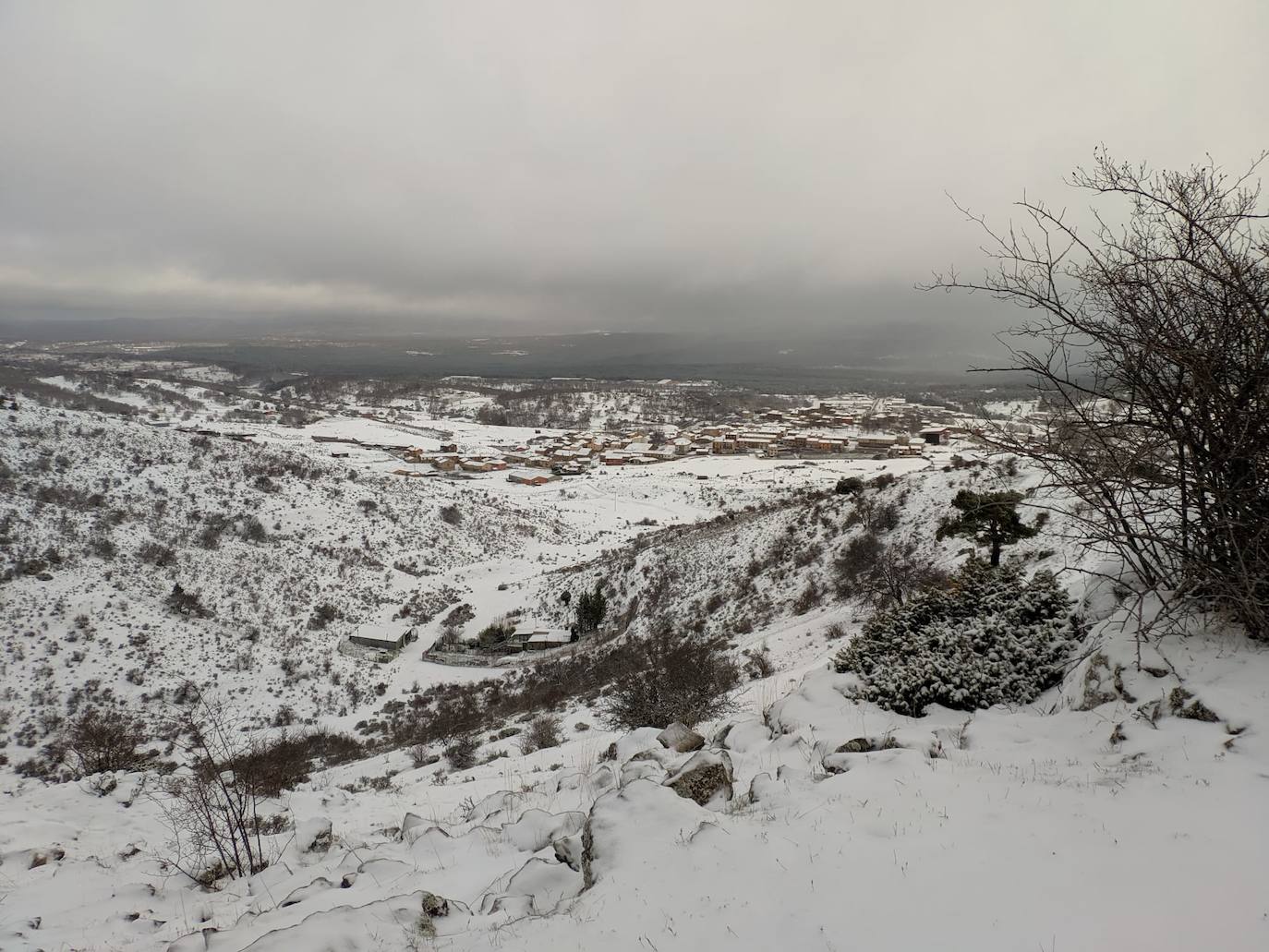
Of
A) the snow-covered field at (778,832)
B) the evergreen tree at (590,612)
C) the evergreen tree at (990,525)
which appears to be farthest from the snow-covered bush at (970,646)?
the evergreen tree at (590,612)

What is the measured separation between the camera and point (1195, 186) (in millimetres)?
4309

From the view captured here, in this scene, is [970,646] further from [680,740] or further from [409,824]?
[409,824]

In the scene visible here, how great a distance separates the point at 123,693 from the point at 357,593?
29.4ft

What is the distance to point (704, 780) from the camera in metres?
4.78

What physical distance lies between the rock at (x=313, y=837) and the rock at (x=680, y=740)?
383cm

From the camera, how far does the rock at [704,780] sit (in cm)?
466

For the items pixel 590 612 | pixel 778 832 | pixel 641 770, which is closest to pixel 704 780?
pixel 641 770

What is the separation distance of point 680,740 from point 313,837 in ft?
13.8

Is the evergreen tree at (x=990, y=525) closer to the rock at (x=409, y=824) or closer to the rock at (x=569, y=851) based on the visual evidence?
the rock at (x=569, y=851)

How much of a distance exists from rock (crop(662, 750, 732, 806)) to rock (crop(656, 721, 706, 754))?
43.7 inches

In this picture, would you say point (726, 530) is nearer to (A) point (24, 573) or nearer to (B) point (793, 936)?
(B) point (793, 936)

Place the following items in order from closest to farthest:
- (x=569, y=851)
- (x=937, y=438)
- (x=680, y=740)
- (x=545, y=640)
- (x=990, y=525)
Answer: (x=569, y=851) < (x=680, y=740) < (x=990, y=525) < (x=545, y=640) < (x=937, y=438)

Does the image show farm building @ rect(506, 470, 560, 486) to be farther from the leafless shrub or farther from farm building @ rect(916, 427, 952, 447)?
farm building @ rect(916, 427, 952, 447)

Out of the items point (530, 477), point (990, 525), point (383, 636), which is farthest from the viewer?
point (530, 477)
